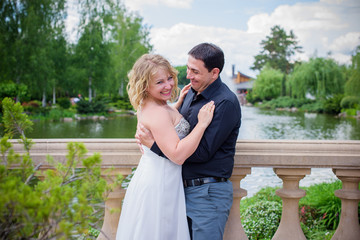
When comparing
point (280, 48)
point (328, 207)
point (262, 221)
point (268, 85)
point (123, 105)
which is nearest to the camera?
point (262, 221)

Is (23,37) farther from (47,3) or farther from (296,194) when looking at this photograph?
(296,194)

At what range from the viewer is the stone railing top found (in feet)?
7.70

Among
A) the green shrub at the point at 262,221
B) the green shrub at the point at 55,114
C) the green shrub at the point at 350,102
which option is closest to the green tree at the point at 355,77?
the green shrub at the point at 350,102

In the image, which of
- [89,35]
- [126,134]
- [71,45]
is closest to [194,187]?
[126,134]

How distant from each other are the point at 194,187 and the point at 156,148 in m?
0.35

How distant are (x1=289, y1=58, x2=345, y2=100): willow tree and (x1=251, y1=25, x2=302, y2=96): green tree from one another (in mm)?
25160

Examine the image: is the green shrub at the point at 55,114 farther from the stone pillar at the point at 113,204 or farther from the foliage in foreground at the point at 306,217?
the stone pillar at the point at 113,204

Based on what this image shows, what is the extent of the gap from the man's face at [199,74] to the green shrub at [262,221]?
243cm

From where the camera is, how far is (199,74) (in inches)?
88.3

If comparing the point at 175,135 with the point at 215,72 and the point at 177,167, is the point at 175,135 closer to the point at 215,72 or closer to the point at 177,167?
the point at 177,167

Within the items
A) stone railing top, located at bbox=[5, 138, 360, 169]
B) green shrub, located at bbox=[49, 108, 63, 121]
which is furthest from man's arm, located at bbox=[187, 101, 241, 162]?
green shrub, located at bbox=[49, 108, 63, 121]

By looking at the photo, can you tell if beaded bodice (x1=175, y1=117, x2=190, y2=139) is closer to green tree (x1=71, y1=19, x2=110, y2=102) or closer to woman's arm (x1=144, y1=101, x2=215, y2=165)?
woman's arm (x1=144, y1=101, x2=215, y2=165)

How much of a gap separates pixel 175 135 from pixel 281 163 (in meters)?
0.84

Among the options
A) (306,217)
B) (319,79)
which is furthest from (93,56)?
(306,217)
